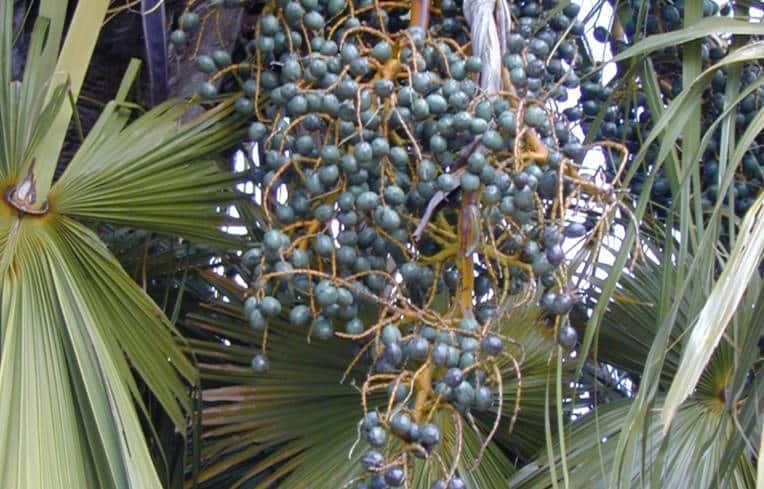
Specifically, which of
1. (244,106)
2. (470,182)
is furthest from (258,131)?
(470,182)

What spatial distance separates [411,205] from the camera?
1.42 m

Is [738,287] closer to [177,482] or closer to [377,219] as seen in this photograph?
A: [377,219]

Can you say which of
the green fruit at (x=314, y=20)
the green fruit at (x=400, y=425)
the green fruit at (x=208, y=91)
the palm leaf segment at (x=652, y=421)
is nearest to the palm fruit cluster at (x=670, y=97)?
the palm leaf segment at (x=652, y=421)

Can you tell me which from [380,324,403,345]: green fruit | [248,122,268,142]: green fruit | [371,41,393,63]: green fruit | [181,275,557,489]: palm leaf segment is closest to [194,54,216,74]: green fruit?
[248,122,268,142]: green fruit

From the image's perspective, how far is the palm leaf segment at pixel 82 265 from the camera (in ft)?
4.40

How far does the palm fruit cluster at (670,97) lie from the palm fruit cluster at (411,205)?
26 cm

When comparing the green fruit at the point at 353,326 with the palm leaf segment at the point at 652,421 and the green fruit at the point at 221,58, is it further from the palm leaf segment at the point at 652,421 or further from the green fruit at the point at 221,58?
the green fruit at the point at 221,58

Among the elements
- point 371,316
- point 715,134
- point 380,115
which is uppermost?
point 380,115

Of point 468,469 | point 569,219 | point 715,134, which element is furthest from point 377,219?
point 715,134

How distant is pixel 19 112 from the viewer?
60.4 inches

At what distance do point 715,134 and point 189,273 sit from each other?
86 centimetres

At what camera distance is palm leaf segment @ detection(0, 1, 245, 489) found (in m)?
1.34

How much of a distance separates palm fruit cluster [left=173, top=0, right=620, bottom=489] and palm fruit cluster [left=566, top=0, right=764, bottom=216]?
26cm

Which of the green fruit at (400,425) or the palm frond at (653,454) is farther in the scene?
the palm frond at (653,454)
